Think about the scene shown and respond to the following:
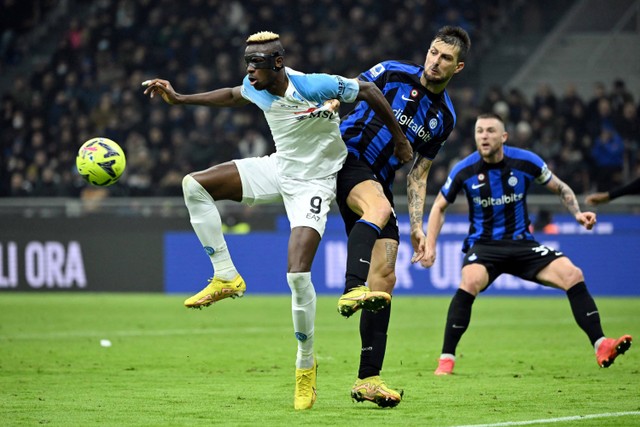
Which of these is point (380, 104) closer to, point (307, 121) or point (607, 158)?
point (307, 121)

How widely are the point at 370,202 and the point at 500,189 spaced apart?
2813 millimetres

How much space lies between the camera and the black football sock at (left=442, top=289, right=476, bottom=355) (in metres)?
9.19

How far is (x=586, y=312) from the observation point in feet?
A: 29.9

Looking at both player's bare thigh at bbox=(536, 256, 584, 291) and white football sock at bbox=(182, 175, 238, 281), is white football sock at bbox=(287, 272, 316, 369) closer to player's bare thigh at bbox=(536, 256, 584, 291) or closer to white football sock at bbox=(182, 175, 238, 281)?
white football sock at bbox=(182, 175, 238, 281)

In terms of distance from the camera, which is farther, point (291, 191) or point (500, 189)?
point (500, 189)

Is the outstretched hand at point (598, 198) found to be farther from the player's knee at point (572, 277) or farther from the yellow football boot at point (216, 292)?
the yellow football boot at point (216, 292)

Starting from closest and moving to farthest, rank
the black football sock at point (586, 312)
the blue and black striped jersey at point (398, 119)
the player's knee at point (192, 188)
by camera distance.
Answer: the player's knee at point (192, 188) < the blue and black striped jersey at point (398, 119) < the black football sock at point (586, 312)

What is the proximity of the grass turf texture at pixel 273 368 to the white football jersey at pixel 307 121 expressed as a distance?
162cm

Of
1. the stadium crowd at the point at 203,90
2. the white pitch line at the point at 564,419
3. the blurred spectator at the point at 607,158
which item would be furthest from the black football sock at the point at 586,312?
the blurred spectator at the point at 607,158

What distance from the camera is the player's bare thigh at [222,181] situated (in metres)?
7.36

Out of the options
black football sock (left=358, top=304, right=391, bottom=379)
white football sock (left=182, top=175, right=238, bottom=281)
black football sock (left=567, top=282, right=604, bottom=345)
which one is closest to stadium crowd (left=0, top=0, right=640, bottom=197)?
black football sock (left=567, top=282, right=604, bottom=345)

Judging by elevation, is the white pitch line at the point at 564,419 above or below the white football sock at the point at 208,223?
below

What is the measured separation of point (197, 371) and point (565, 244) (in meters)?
9.88

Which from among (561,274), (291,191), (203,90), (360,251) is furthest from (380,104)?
(203,90)
